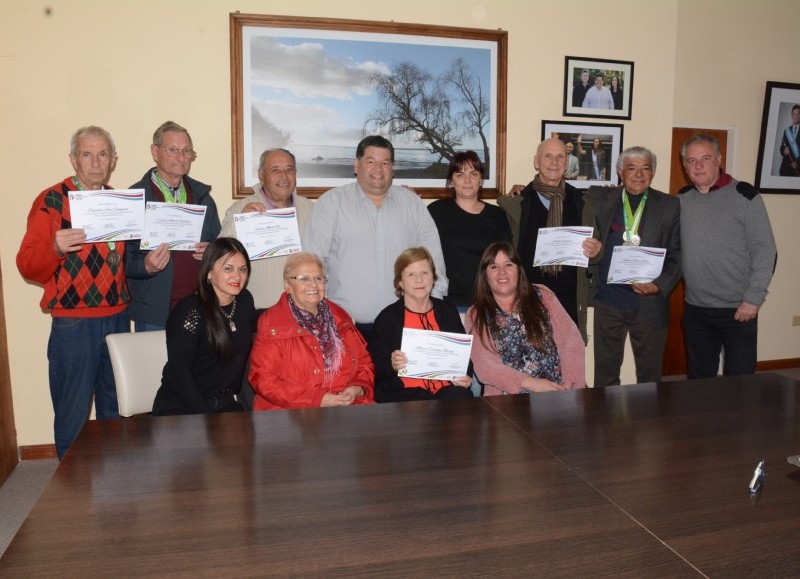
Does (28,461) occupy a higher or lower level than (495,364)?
lower

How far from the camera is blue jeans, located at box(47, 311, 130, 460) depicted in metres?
3.04

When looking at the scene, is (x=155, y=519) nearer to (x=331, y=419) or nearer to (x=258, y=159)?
(x=331, y=419)

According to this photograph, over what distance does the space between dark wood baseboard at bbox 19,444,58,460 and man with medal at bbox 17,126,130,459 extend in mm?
934

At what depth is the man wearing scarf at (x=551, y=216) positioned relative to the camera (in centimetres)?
364

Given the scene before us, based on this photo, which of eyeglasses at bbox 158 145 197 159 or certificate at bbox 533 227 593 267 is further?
certificate at bbox 533 227 593 267

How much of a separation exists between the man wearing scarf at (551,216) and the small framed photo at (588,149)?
33.7 inches

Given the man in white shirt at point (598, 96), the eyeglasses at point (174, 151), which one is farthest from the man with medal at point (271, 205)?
the man in white shirt at point (598, 96)

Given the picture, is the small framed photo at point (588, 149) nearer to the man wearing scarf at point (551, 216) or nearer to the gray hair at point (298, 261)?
the man wearing scarf at point (551, 216)

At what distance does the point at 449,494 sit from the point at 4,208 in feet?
11.2

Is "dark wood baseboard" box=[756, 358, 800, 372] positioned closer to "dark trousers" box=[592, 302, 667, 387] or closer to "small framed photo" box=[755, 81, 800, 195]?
"small framed photo" box=[755, 81, 800, 195]

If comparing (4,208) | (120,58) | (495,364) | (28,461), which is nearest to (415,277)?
(495,364)

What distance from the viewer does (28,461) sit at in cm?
392

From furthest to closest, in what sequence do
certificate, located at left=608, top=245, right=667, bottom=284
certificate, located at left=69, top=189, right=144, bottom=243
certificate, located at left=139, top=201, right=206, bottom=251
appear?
certificate, located at left=608, top=245, right=667, bottom=284 → certificate, located at left=139, top=201, right=206, bottom=251 → certificate, located at left=69, top=189, right=144, bottom=243

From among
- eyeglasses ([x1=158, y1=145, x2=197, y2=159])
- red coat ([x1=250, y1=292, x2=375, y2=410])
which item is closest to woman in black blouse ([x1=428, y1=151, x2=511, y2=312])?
red coat ([x1=250, y1=292, x2=375, y2=410])
